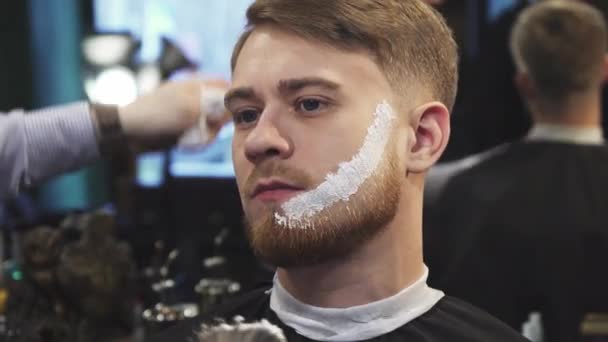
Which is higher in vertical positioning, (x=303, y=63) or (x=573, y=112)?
(x=303, y=63)

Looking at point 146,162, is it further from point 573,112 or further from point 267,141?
point 267,141

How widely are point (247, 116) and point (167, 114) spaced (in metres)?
0.24

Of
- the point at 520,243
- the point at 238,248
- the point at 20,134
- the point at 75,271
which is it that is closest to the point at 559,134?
the point at 520,243

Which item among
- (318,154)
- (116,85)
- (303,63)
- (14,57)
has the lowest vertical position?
(14,57)

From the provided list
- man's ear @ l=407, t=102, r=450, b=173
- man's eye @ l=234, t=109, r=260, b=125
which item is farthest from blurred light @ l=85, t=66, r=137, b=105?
man's ear @ l=407, t=102, r=450, b=173

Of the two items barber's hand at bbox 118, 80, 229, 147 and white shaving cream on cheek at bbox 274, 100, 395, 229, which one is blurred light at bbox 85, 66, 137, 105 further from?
white shaving cream on cheek at bbox 274, 100, 395, 229

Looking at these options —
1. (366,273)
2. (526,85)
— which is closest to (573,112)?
(526,85)

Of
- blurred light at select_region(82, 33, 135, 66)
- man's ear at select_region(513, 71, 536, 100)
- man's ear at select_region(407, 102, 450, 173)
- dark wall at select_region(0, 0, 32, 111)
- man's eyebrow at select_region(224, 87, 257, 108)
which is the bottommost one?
dark wall at select_region(0, 0, 32, 111)

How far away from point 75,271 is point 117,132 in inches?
29.6

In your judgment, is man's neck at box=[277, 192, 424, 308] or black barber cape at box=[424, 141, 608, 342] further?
black barber cape at box=[424, 141, 608, 342]

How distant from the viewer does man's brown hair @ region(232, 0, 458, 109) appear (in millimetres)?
1242

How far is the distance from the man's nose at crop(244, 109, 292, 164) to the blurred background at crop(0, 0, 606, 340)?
0.32m

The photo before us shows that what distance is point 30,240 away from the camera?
2191 millimetres

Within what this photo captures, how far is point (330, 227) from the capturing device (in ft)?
4.01
